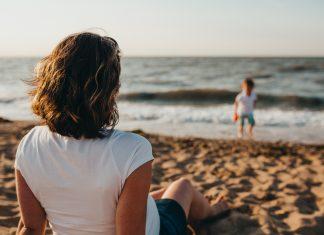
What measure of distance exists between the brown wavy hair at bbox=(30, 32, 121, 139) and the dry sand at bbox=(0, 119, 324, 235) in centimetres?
182

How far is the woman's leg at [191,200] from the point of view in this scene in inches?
97.9

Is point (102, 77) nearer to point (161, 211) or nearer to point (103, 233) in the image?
point (103, 233)

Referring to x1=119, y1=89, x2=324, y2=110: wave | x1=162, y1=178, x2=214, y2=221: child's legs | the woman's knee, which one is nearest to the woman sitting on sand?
x1=162, y1=178, x2=214, y2=221: child's legs

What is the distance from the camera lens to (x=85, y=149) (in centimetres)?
147

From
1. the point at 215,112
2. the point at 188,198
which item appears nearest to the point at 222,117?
the point at 215,112

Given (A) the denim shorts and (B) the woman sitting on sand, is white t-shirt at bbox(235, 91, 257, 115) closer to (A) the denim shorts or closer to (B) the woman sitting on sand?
(A) the denim shorts

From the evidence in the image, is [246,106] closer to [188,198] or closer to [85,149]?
[188,198]

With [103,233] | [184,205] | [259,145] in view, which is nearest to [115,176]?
[103,233]

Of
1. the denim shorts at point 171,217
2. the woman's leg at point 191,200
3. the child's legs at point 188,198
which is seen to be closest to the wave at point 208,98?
the woman's leg at point 191,200

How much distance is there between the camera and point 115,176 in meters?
1.44

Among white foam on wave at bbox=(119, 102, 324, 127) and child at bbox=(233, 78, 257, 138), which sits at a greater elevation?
child at bbox=(233, 78, 257, 138)

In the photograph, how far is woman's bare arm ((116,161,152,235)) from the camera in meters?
1.45

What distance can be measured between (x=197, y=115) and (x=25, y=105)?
664 centimetres

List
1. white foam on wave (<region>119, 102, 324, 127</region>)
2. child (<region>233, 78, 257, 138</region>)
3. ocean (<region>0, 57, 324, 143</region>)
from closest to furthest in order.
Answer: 1. child (<region>233, 78, 257, 138</region>)
2. ocean (<region>0, 57, 324, 143</region>)
3. white foam on wave (<region>119, 102, 324, 127</region>)
